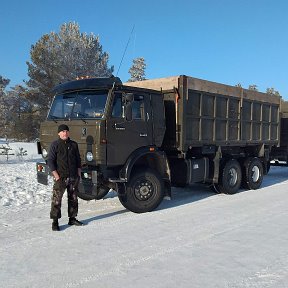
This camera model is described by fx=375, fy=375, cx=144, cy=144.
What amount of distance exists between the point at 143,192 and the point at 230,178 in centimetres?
357

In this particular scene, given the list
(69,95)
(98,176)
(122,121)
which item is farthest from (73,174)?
(69,95)

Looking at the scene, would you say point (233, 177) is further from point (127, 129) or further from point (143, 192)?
point (127, 129)

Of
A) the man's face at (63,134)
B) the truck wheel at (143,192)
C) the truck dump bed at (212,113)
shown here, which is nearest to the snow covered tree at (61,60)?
the truck dump bed at (212,113)

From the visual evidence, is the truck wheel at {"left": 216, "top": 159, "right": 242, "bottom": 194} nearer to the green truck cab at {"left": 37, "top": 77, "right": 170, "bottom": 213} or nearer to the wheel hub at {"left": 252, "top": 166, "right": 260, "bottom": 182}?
the wheel hub at {"left": 252, "top": 166, "right": 260, "bottom": 182}

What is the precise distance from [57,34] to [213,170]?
76.1 feet

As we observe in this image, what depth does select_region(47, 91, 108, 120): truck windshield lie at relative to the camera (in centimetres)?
727

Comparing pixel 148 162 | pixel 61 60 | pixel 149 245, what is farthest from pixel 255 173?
pixel 61 60

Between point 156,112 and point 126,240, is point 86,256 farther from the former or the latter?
point 156,112

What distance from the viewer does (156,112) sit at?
26.6 feet

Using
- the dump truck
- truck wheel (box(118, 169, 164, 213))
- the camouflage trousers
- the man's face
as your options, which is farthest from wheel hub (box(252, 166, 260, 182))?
the man's face

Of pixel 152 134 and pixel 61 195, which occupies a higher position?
pixel 152 134

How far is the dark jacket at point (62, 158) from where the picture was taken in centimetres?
640

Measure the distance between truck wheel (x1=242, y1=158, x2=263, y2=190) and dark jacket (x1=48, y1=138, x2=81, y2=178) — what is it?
6.01 m

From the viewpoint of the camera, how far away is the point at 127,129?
293 inches
